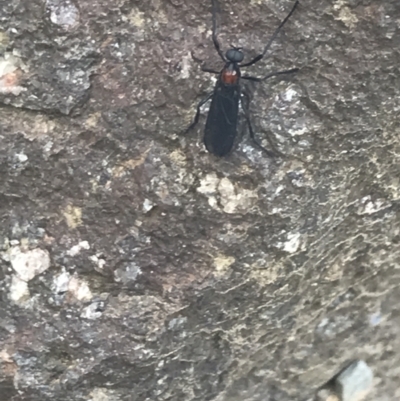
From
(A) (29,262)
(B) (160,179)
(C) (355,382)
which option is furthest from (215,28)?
(C) (355,382)

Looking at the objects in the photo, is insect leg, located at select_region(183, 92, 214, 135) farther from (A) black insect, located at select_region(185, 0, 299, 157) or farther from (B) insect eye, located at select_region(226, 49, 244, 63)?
(B) insect eye, located at select_region(226, 49, 244, 63)

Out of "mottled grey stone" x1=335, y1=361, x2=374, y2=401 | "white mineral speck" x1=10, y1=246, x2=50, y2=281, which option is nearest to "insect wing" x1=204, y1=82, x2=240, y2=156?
"white mineral speck" x1=10, y1=246, x2=50, y2=281

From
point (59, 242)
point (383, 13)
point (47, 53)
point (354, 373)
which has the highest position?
point (47, 53)

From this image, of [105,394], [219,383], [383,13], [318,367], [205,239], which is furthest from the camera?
[318,367]

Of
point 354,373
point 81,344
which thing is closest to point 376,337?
point 354,373

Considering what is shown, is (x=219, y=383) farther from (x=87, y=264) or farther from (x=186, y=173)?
(x=186, y=173)

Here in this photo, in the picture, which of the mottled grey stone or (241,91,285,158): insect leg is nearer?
(241,91,285,158): insect leg

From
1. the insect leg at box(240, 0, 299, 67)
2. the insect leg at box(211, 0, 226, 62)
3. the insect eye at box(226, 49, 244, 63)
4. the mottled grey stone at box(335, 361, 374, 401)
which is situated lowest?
the mottled grey stone at box(335, 361, 374, 401)

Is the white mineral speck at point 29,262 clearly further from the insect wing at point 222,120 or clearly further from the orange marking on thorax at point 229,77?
the orange marking on thorax at point 229,77
